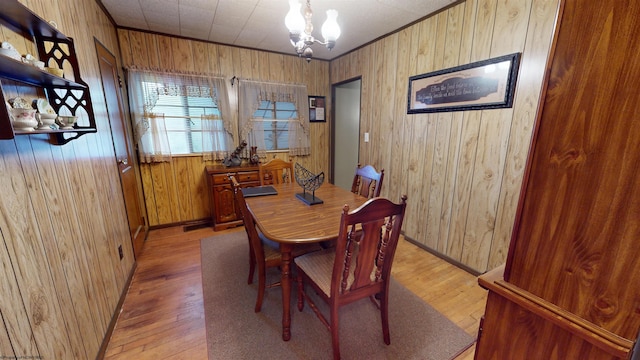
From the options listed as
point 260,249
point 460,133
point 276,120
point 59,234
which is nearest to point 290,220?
point 260,249

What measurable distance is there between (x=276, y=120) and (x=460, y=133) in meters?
2.58

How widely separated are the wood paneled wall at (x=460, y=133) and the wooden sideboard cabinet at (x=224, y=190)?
1.84m

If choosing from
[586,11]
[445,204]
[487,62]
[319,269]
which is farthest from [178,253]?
[487,62]

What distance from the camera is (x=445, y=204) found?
8.21 feet

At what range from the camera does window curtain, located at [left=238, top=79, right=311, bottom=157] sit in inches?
136

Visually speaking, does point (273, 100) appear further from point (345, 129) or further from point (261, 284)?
point (261, 284)

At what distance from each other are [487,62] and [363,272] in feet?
6.66

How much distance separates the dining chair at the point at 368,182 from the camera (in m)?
2.10

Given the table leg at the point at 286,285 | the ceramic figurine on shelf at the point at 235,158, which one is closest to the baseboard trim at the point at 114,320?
the table leg at the point at 286,285

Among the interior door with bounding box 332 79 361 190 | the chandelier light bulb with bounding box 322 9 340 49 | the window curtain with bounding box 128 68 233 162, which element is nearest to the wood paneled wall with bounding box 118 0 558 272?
the window curtain with bounding box 128 68 233 162

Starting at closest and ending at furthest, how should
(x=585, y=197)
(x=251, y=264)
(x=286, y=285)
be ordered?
(x=585, y=197), (x=286, y=285), (x=251, y=264)

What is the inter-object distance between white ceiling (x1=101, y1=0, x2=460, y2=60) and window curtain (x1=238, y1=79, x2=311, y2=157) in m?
0.63

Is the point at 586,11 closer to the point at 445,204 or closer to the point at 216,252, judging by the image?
the point at 445,204

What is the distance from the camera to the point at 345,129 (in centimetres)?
444
